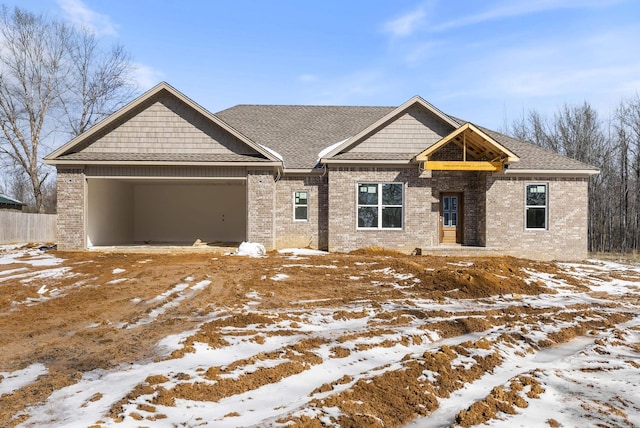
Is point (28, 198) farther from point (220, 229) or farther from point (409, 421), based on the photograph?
point (409, 421)

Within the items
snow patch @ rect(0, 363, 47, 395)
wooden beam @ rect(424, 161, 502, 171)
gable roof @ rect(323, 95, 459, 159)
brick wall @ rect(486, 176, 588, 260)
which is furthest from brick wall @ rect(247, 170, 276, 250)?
snow patch @ rect(0, 363, 47, 395)

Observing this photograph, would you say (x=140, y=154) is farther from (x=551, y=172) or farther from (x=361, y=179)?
(x=551, y=172)

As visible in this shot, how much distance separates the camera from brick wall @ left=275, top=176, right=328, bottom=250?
16.2 metres

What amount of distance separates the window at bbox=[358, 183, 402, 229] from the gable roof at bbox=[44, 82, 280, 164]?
3.62 m

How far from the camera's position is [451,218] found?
649 inches

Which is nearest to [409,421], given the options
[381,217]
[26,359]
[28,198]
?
[26,359]

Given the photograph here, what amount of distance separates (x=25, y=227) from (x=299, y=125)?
1748cm

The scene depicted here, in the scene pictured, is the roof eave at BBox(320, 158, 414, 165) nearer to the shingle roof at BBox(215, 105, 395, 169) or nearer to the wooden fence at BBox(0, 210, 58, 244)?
the shingle roof at BBox(215, 105, 395, 169)

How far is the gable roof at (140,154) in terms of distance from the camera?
14.6 m

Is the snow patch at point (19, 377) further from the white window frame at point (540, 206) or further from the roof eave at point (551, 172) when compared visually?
the white window frame at point (540, 206)

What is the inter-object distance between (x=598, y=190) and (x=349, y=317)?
3152 cm

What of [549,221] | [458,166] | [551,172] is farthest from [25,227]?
[551,172]

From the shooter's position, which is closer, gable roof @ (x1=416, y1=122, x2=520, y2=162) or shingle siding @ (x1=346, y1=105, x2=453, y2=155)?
gable roof @ (x1=416, y1=122, x2=520, y2=162)

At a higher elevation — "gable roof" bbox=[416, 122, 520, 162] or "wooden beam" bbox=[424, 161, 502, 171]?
"gable roof" bbox=[416, 122, 520, 162]
